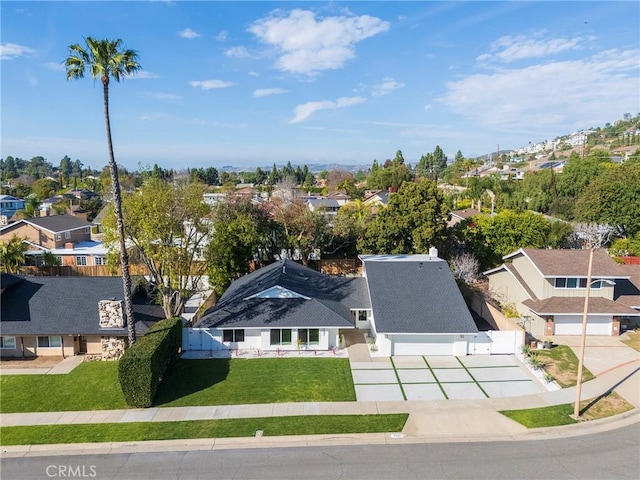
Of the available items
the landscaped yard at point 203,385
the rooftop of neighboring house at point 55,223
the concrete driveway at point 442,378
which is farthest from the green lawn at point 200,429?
the rooftop of neighboring house at point 55,223

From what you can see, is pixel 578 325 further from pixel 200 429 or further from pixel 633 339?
pixel 200 429

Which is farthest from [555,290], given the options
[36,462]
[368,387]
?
[36,462]

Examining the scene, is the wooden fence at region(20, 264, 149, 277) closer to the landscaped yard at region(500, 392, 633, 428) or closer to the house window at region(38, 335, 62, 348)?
the house window at region(38, 335, 62, 348)

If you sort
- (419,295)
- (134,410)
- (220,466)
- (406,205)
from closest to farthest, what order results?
(220,466) → (134,410) → (419,295) → (406,205)

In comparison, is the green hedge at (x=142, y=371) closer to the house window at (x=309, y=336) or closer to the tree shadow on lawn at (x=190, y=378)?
the tree shadow on lawn at (x=190, y=378)

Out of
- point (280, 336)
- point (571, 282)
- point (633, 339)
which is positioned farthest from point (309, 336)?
point (633, 339)

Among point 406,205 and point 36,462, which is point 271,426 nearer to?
point 36,462
